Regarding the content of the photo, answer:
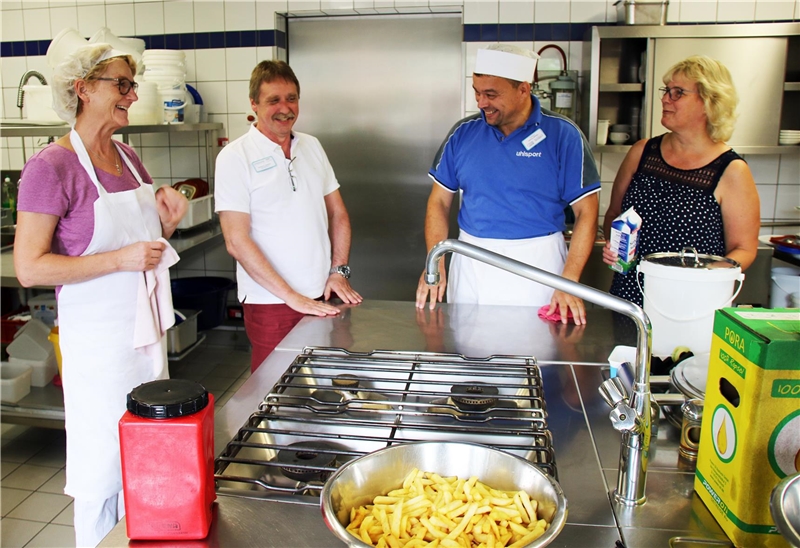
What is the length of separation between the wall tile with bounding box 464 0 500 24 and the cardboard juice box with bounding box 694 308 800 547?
3.24m

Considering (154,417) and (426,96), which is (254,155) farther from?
(426,96)

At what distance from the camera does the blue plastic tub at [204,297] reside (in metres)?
4.05

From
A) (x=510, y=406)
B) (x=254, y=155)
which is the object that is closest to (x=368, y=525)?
(x=510, y=406)

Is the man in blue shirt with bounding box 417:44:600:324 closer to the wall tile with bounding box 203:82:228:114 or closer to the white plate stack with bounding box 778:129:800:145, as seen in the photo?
the white plate stack with bounding box 778:129:800:145

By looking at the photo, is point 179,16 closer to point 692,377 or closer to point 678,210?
point 678,210

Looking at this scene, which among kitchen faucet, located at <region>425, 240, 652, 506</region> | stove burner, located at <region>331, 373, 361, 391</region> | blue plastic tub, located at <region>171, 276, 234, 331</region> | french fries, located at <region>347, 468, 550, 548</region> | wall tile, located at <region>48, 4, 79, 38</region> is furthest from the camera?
wall tile, located at <region>48, 4, 79, 38</region>

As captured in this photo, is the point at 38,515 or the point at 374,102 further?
the point at 374,102

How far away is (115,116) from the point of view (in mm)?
2008

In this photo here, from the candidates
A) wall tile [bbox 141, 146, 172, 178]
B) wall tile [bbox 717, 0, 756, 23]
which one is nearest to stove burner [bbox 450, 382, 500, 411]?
wall tile [bbox 717, 0, 756, 23]

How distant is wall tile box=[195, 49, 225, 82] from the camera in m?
4.21

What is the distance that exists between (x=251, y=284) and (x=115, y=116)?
0.74 metres

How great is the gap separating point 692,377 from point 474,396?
0.44 metres

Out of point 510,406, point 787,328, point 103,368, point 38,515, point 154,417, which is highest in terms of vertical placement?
point 787,328

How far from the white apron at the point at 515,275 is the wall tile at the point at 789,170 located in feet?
6.81
